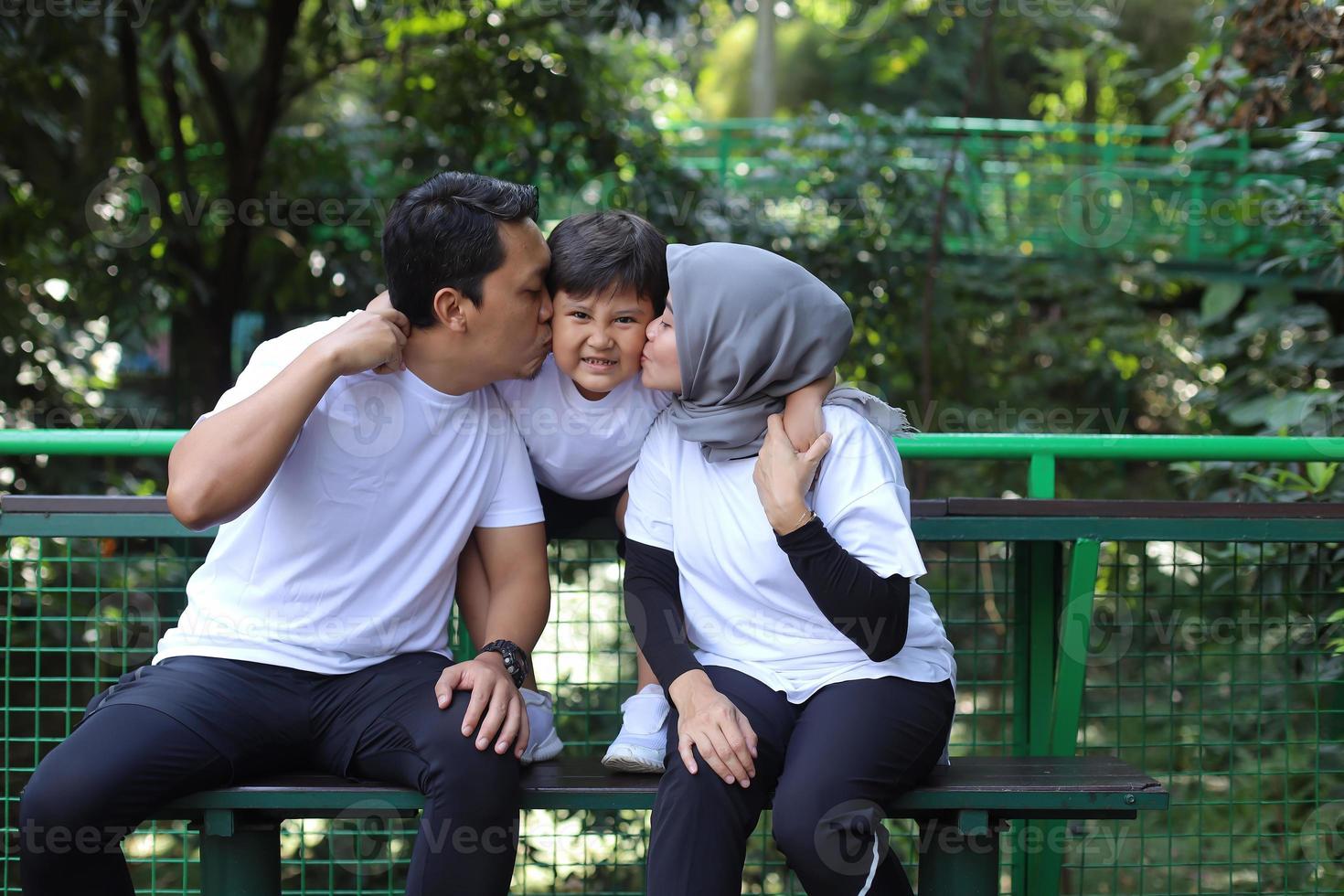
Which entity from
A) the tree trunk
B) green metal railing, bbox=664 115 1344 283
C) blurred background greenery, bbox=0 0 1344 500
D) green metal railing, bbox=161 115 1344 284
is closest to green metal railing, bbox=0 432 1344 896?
blurred background greenery, bbox=0 0 1344 500

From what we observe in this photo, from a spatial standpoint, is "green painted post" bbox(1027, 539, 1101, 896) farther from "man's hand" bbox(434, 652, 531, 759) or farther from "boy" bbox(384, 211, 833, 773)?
"man's hand" bbox(434, 652, 531, 759)

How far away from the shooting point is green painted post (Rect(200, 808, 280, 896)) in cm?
224

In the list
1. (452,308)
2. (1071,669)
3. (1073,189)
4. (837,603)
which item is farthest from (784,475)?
(1073,189)

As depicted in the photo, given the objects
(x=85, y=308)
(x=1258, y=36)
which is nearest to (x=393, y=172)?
(x=85, y=308)

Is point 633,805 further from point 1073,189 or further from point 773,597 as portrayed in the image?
point 1073,189

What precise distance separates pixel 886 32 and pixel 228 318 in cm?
866

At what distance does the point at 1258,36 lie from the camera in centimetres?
404

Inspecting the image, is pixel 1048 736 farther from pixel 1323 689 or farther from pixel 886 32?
pixel 886 32

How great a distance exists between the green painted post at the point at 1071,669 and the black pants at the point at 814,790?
0.57 metres

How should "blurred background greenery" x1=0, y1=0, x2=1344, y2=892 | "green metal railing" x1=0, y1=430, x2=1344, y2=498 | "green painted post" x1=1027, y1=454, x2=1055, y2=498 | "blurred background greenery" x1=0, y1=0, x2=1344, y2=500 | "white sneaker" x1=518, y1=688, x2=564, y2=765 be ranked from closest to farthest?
"white sneaker" x1=518, y1=688, x2=564, y2=765, "green metal railing" x1=0, y1=430, x2=1344, y2=498, "green painted post" x1=1027, y1=454, x2=1055, y2=498, "blurred background greenery" x1=0, y1=0, x2=1344, y2=892, "blurred background greenery" x1=0, y1=0, x2=1344, y2=500

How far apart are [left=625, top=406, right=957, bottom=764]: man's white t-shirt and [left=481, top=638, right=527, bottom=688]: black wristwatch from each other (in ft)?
1.06

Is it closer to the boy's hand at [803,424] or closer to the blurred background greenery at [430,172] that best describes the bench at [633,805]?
the boy's hand at [803,424]

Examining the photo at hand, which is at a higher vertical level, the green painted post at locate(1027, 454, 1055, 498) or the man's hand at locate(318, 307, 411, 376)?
the man's hand at locate(318, 307, 411, 376)

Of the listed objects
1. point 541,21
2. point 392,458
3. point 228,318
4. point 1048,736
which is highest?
point 541,21
